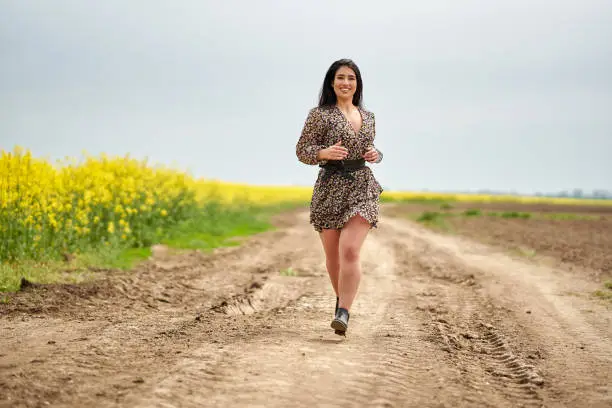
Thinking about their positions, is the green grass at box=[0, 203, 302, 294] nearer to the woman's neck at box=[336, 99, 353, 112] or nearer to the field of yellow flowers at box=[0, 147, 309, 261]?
the field of yellow flowers at box=[0, 147, 309, 261]

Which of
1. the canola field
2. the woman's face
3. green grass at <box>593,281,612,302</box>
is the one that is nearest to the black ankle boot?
the woman's face

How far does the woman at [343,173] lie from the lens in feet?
18.0

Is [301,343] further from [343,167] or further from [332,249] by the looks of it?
[343,167]

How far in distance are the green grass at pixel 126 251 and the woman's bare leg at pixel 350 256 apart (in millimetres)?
3923

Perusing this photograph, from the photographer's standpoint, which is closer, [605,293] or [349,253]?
[349,253]

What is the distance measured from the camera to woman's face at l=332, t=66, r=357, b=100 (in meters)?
5.62

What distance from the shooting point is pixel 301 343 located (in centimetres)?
525

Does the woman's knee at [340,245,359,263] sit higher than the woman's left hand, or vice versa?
the woman's left hand

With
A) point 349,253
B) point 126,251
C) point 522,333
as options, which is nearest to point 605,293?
point 522,333

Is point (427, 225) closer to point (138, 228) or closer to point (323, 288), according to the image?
point (138, 228)

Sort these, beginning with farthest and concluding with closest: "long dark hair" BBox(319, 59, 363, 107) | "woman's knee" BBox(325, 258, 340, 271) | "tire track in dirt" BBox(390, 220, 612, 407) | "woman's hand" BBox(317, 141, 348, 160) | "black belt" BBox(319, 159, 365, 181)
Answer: "woman's knee" BBox(325, 258, 340, 271)
"long dark hair" BBox(319, 59, 363, 107)
"black belt" BBox(319, 159, 365, 181)
"woman's hand" BBox(317, 141, 348, 160)
"tire track in dirt" BBox(390, 220, 612, 407)

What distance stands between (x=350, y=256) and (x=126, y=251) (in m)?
8.22

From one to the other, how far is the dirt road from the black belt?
1349mm

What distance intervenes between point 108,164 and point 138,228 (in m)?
2.15
